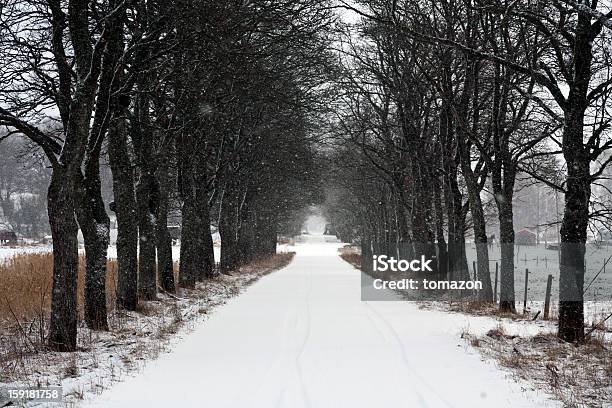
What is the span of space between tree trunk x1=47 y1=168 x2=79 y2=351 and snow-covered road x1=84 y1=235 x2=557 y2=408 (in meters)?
1.52

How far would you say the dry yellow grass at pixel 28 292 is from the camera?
1134 cm

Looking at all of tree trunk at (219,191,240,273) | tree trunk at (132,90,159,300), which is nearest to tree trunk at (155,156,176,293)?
tree trunk at (132,90,159,300)

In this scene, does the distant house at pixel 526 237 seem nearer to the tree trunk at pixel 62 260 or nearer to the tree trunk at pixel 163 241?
the tree trunk at pixel 163 241

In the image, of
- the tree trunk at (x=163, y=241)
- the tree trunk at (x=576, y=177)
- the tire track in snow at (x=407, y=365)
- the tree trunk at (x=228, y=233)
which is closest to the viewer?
the tire track in snow at (x=407, y=365)

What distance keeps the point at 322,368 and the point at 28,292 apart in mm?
8204

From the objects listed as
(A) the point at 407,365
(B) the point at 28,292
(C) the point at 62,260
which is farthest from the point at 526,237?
(C) the point at 62,260

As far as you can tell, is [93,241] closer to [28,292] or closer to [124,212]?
[124,212]

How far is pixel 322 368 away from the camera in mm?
7988

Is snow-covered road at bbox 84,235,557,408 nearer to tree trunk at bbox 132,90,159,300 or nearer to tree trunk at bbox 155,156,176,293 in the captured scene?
tree trunk at bbox 132,90,159,300

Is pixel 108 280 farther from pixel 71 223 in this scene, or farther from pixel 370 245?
pixel 370 245

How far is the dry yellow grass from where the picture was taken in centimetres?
1134

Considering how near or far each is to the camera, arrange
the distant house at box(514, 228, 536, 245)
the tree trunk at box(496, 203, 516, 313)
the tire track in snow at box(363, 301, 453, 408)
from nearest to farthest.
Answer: the tire track in snow at box(363, 301, 453, 408)
the tree trunk at box(496, 203, 516, 313)
the distant house at box(514, 228, 536, 245)

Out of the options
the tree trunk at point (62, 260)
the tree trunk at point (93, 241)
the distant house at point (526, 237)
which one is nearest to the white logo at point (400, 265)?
the tree trunk at point (93, 241)

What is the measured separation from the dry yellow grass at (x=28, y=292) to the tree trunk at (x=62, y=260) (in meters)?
0.52
